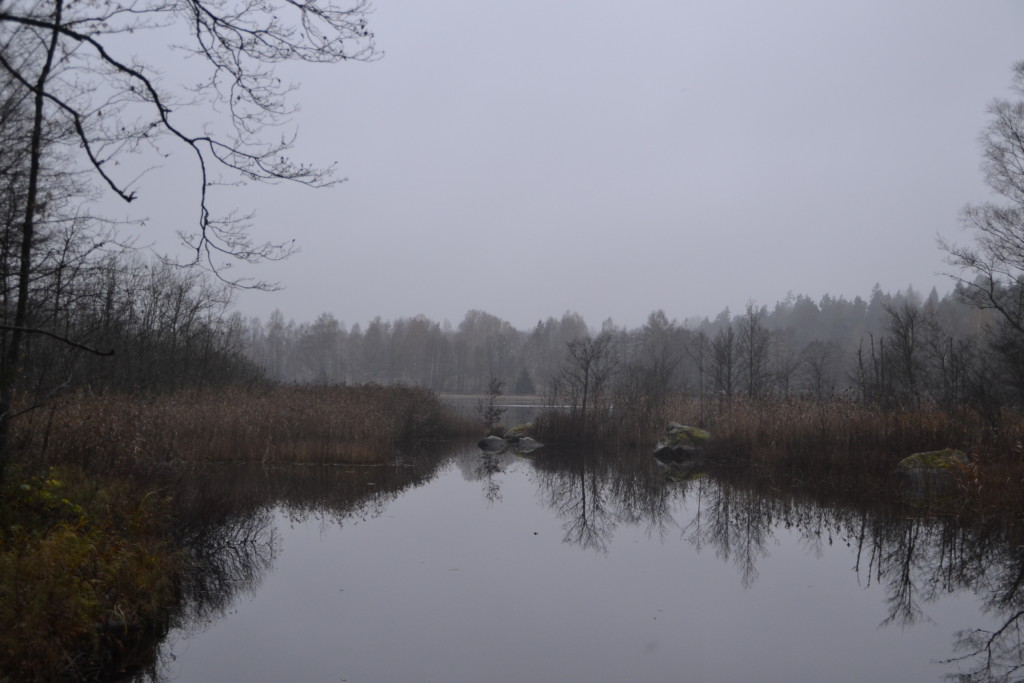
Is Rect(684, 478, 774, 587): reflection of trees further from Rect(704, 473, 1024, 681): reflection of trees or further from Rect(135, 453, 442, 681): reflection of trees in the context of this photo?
Rect(135, 453, 442, 681): reflection of trees

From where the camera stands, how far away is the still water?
18.2ft

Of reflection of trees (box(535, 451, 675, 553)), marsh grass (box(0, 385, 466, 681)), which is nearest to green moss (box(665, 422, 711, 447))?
reflection of trees (box(535, 451, 675, 553))

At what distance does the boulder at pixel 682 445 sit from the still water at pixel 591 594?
6588 mm

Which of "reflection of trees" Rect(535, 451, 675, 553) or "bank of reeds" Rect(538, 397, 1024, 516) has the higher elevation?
"bank of reeds" Rect(538, 397, 1024, 516)

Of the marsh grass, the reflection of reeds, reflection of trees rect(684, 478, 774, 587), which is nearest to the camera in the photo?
the marsh grass

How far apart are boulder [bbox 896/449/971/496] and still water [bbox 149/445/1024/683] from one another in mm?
1513

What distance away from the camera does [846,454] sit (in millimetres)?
14844

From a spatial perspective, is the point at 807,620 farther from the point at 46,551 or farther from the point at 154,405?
the point at 154,405

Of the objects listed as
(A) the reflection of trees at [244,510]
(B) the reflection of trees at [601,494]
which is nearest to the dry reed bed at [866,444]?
(B) the reflection of trees at [601,494]

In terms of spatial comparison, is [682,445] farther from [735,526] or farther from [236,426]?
[236,426]

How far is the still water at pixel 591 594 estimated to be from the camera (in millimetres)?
5535

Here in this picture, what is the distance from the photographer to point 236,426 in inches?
628

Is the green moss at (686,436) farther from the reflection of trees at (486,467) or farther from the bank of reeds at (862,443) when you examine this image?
the reflection of trees at (486,467)

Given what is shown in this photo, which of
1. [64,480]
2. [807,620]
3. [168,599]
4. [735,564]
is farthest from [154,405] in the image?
[807,620]
